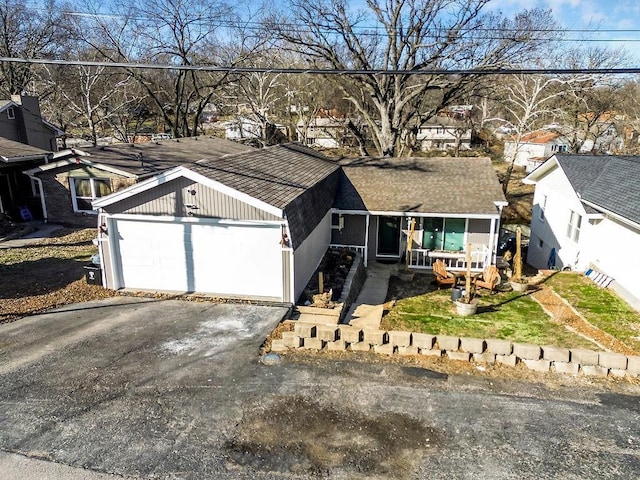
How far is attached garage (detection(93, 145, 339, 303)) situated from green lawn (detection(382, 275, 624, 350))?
10.8 ft

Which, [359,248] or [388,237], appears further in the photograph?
[388,237]

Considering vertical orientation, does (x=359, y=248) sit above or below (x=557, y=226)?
below

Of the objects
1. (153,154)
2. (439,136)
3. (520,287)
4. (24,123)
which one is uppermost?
(24,123)

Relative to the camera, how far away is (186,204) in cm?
1250

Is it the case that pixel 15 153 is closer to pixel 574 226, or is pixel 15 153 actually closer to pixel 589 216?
pixel 589 216

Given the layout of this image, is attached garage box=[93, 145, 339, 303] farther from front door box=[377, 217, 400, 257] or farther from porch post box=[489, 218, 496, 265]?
porch post box=[489, 218, 496, 265]

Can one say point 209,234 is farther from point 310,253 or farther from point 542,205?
point 542,205

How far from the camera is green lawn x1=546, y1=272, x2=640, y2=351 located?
11727 mm

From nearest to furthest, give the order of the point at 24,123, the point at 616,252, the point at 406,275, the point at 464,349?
the point at 464,349, the point at 616,252, the point at 406,275, the point at 24,123

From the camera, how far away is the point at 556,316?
12914 mm

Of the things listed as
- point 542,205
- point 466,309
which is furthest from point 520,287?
point 542,205

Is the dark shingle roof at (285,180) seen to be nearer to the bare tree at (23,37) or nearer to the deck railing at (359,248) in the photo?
the deck railing at (359,248)

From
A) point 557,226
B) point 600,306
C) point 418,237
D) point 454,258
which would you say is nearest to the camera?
point 600,306

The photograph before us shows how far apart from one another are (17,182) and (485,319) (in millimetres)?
24418
